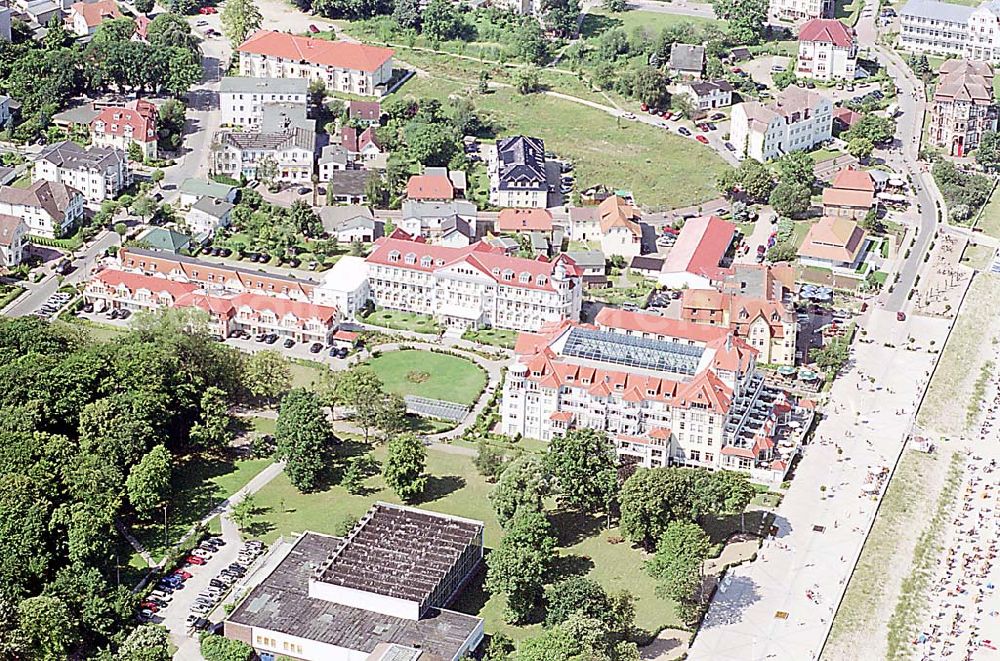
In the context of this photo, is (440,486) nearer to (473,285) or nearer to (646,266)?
(473,285)

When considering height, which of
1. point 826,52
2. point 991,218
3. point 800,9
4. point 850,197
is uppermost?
point 800,9

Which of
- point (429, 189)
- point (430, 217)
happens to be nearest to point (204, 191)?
point (429, 189)

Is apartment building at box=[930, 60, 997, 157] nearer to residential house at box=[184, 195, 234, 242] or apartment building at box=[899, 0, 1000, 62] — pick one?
apartment building at box=[899, 0, 1000, 62]

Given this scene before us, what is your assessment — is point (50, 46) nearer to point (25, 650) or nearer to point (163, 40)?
point (163, 40)

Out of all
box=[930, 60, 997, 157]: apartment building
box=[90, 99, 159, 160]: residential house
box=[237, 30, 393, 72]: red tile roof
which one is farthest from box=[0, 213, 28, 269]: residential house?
box=[930, 60, 997, 157]: apartment building

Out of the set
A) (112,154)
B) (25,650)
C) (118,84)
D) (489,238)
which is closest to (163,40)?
(118,84)

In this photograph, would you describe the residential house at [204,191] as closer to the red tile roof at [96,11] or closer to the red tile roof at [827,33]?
the red tile roof at [96,11]
